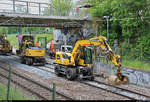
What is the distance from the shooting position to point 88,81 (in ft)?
53.8

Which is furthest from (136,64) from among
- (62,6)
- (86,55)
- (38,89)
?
(62,6)

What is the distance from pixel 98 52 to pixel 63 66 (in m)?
5.55

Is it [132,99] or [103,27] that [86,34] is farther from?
[132,99]

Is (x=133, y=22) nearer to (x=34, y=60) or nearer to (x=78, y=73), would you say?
(x=78, y=73)

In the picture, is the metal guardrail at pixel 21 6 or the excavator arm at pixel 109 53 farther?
the metal guardrail at pixel 21 6

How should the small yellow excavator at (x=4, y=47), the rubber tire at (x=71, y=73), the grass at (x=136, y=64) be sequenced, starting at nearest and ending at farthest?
the rubber tire at (x=71, y=73)
the grass at (x=136, y=64)
the small yellow excavator at (x=4, y=47)

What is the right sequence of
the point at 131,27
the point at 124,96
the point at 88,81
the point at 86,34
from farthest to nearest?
the point at 86,34
the point at 131,27
the point at 88,81
the point at 124,96

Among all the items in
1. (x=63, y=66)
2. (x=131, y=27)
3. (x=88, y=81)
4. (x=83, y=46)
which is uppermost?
(x=131, y=27)

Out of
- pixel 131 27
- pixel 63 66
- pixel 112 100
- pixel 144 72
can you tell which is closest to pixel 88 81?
pixel 63 66

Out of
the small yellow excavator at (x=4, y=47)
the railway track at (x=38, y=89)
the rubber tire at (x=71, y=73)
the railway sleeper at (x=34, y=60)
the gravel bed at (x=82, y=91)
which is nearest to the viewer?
the railway track at (x=38, y=89)

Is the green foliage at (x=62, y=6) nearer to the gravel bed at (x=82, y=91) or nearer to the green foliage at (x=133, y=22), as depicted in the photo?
the green foliage at (x=133, y=22)

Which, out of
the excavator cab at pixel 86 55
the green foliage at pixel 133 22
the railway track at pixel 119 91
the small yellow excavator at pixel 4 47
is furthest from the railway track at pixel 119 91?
the small yellow excavator at pixel 4 47

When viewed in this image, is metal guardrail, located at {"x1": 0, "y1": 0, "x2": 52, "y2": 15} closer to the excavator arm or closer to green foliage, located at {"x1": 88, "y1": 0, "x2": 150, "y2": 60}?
green foliage, located at {"x1": 88, "y1": 0, "x2": 150, "y2": 60}

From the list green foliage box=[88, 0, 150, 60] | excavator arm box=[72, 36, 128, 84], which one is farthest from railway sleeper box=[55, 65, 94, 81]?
green foliage box=[88, 0, 150, 60]
